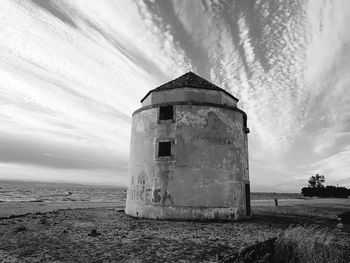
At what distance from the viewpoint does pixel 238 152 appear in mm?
15617

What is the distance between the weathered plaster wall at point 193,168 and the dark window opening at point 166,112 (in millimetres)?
382

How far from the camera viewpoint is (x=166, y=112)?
15648 mm

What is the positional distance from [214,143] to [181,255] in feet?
26.3

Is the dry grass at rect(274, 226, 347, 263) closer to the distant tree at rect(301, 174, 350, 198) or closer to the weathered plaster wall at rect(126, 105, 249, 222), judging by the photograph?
the weathered plaster wall at rect(126, 105, 249, 222)

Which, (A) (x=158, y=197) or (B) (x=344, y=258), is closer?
(B) (x=344, y=258)

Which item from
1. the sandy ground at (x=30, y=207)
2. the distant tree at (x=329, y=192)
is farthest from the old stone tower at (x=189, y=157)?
the distant tree at (x=329, y=192)

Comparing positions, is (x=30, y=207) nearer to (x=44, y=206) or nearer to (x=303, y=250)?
(x=44, y=206)

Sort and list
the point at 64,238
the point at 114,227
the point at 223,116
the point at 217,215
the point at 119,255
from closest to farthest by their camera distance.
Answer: the point at 119,255 → the point at 64,238 → the point at 114,227 → the point at 217,215 → the point at 223,116

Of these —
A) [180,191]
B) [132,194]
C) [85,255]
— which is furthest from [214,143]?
[85,255]

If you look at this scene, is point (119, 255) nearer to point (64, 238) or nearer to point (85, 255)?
point (85, 255)

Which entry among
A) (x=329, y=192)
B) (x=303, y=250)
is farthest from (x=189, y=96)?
(x=329, y=192)

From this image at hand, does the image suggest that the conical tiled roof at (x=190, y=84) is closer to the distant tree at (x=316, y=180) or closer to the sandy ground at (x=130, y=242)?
the sandy ground at (x=130, y=242)

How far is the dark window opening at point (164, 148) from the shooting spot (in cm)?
1500

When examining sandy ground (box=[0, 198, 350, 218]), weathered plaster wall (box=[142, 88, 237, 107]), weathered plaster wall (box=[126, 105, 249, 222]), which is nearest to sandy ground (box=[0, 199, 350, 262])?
weathered plaster wall (box=[126, 105, 249, 222])
